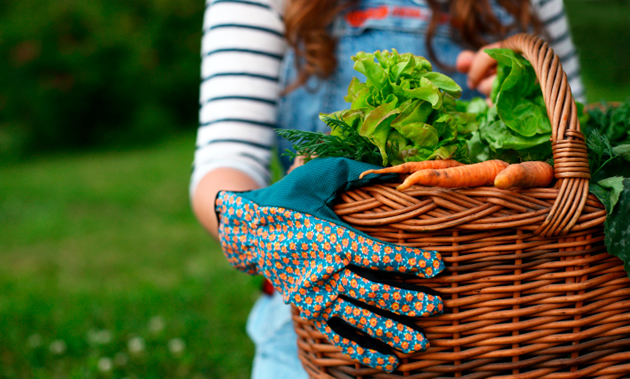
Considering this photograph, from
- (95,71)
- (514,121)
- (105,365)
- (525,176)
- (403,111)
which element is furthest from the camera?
(95,71)

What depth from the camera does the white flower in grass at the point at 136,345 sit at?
2.59 meters

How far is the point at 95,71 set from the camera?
390 inches

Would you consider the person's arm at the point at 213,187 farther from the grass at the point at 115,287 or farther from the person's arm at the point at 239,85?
the grass at the point at 115,287

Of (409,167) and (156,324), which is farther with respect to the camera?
(156,324)

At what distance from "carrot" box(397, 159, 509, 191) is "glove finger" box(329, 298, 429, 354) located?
267 millimetres

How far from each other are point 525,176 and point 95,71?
34.3ft

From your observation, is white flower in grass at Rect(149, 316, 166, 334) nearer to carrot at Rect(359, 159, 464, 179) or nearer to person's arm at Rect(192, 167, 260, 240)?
person's arm at Rect(192, 167, 260, 240)

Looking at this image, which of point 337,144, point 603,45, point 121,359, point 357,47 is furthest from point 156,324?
point 603,45

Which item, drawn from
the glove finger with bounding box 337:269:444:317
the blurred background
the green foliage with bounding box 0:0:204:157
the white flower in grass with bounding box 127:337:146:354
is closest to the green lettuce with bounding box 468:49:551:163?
the glove finger with bounding box 337:269:444:317

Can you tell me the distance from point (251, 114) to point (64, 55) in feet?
30.8

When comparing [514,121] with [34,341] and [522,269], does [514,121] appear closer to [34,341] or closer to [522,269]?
[522,269]

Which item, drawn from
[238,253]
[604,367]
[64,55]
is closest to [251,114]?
[238,253]

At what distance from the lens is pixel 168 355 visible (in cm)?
260

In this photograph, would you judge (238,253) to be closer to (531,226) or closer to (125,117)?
(531,226)
